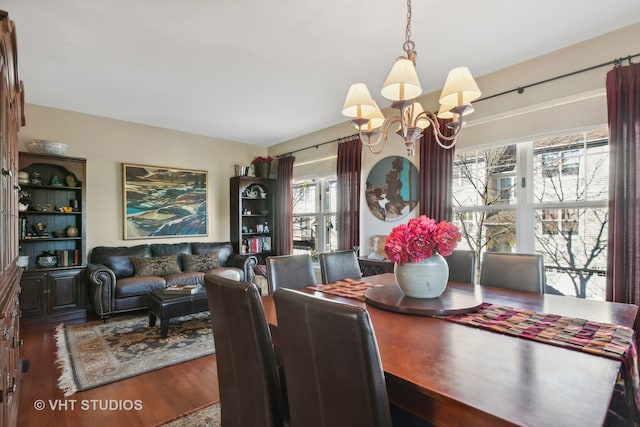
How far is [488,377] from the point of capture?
3.18 ft

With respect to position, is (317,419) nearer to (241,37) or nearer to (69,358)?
(241,37)

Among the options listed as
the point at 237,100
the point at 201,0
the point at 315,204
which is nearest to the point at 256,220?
the point at 315,204

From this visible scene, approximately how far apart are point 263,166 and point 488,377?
5344 millimetres

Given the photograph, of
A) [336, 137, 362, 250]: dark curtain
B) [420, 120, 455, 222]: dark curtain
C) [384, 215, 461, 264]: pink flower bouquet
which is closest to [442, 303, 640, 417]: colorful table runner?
[384, 215, 461, 264]: pink flower bouquet

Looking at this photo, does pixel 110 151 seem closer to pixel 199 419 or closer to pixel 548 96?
pixel 199 419

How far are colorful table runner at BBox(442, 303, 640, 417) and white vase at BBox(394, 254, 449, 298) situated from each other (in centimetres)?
24

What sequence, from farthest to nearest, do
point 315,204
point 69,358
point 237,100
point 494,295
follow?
point 315,204, point 237,100, point 69,358, point 494,295

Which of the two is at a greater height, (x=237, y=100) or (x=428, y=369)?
(x=237, y=100)

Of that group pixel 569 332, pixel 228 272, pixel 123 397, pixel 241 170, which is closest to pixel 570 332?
pixel 569 332

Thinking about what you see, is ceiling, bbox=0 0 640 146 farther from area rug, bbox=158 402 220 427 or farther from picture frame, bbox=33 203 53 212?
area rug, bbox=158 402 220 427

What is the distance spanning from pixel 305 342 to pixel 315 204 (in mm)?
4468

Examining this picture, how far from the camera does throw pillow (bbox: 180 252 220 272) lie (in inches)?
189

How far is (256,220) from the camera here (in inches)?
240

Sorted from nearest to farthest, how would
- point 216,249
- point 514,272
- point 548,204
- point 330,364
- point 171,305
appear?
point 330,364 → point 514,272 → point 548,204 → point 171,305 → point 216,249
